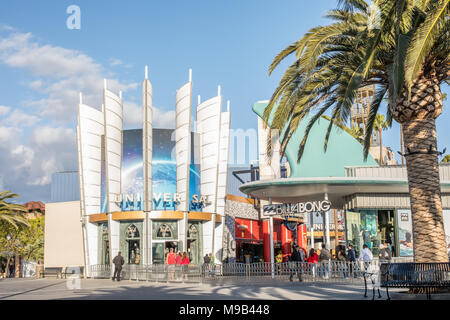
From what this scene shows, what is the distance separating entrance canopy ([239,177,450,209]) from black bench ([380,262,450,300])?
1221 cm

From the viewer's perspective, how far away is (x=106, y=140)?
3512 centimetres

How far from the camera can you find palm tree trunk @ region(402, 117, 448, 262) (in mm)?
13016

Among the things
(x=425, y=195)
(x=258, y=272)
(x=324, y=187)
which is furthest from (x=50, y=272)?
(x=425, y=195)

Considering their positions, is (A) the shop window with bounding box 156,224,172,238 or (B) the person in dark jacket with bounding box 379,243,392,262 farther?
(A) the shop window with bounding box 156,224,172,238

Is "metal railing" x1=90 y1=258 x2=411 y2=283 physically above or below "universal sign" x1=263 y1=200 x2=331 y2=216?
below


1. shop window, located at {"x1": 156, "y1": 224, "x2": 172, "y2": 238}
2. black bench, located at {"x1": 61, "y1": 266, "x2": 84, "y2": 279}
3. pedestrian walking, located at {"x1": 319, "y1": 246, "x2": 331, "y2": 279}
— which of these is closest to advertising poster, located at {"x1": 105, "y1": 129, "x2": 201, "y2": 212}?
shop window, located at {"x1": 156, "y1": 224, "x2": 172, "y2": 238}

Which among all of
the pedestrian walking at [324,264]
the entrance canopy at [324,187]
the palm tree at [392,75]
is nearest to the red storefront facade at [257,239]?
the entrance canopy at [324,187]

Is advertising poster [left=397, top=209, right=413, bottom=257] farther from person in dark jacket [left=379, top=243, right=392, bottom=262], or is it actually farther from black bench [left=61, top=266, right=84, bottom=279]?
black bench [left=61, top=266, right=84, bottom=279]

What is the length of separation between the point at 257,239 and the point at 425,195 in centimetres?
3346

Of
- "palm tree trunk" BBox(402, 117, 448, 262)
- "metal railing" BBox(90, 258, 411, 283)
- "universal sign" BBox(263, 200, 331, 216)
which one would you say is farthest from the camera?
"universal sign" BBox(263, 200, 331, 216)

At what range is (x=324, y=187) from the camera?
86.8 ft

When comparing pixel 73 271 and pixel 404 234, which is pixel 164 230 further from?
pixel 404 234
